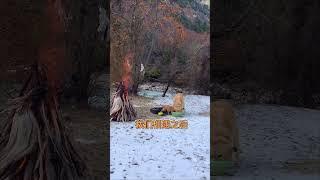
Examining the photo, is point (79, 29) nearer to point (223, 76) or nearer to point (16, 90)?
point (16, 90)

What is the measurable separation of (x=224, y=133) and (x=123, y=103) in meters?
1.11

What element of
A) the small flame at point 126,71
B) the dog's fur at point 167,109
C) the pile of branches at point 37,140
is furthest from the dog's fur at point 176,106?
the pile of branches at point 37,140

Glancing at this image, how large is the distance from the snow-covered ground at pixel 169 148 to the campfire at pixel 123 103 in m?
0.07

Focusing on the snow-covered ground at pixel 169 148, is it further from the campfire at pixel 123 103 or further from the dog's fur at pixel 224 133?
the dog's fur at pixel 224 133

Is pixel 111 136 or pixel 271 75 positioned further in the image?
pixel 271 75

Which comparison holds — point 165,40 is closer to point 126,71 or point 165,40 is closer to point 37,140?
point 126,71

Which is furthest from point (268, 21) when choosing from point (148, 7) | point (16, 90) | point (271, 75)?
point (16, 90)

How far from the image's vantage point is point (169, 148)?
4844mm

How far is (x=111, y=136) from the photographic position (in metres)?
4.81

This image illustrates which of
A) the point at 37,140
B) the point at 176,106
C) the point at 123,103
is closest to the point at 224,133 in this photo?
the point at 176,106

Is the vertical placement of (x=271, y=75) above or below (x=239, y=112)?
above

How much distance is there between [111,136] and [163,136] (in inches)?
20.5

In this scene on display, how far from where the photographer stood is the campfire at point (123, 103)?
4.76 metres

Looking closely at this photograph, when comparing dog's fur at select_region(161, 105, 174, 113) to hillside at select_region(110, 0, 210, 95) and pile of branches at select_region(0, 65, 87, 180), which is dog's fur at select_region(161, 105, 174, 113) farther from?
pile of branches at select_region(0, 65, 87, 180)
